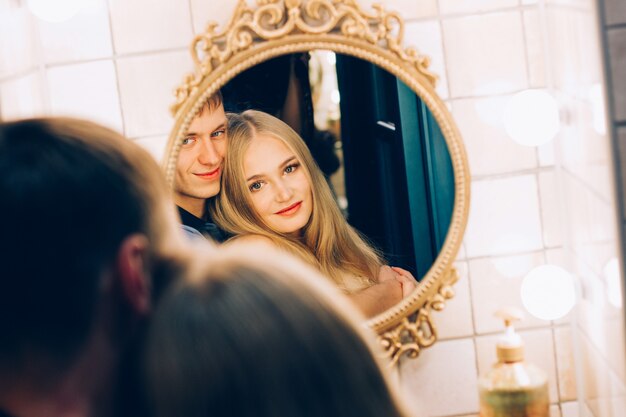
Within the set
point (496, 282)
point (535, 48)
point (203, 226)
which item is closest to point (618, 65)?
point (535, 48)

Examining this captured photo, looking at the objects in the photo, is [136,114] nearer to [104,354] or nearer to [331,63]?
[331,63]

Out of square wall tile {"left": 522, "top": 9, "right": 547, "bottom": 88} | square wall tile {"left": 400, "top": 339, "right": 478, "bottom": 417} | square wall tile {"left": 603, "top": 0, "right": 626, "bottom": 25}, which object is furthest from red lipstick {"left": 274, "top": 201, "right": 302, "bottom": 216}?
square wall tile {"left": 603, "top": 0, "right": 626, "bottom": 25}

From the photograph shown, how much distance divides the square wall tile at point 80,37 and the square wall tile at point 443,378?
2.39 feet

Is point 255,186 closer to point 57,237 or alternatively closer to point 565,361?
point 565,361

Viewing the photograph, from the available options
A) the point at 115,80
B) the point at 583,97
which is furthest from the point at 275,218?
the point at 583,97

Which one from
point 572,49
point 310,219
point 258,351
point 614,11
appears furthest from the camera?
point 310,219

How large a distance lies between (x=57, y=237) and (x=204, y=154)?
75 centimetres

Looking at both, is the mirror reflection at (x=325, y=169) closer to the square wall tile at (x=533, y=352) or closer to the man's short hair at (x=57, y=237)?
the square wall tile at (x=533, y=352)

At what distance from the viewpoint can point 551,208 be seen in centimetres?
137

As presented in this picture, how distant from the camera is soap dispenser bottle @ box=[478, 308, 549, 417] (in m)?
1.25

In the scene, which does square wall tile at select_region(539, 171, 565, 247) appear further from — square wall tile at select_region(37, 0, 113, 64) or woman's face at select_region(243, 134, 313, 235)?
square wall tile at select_region(37, 0, 113, 64)

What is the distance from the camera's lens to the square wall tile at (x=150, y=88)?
1.31 meters

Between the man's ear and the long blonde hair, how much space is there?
2.43 ft

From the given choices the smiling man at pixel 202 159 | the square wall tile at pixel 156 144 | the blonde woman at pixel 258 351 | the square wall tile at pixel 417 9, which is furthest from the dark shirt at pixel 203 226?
the blonde woman at pixel 258 351
